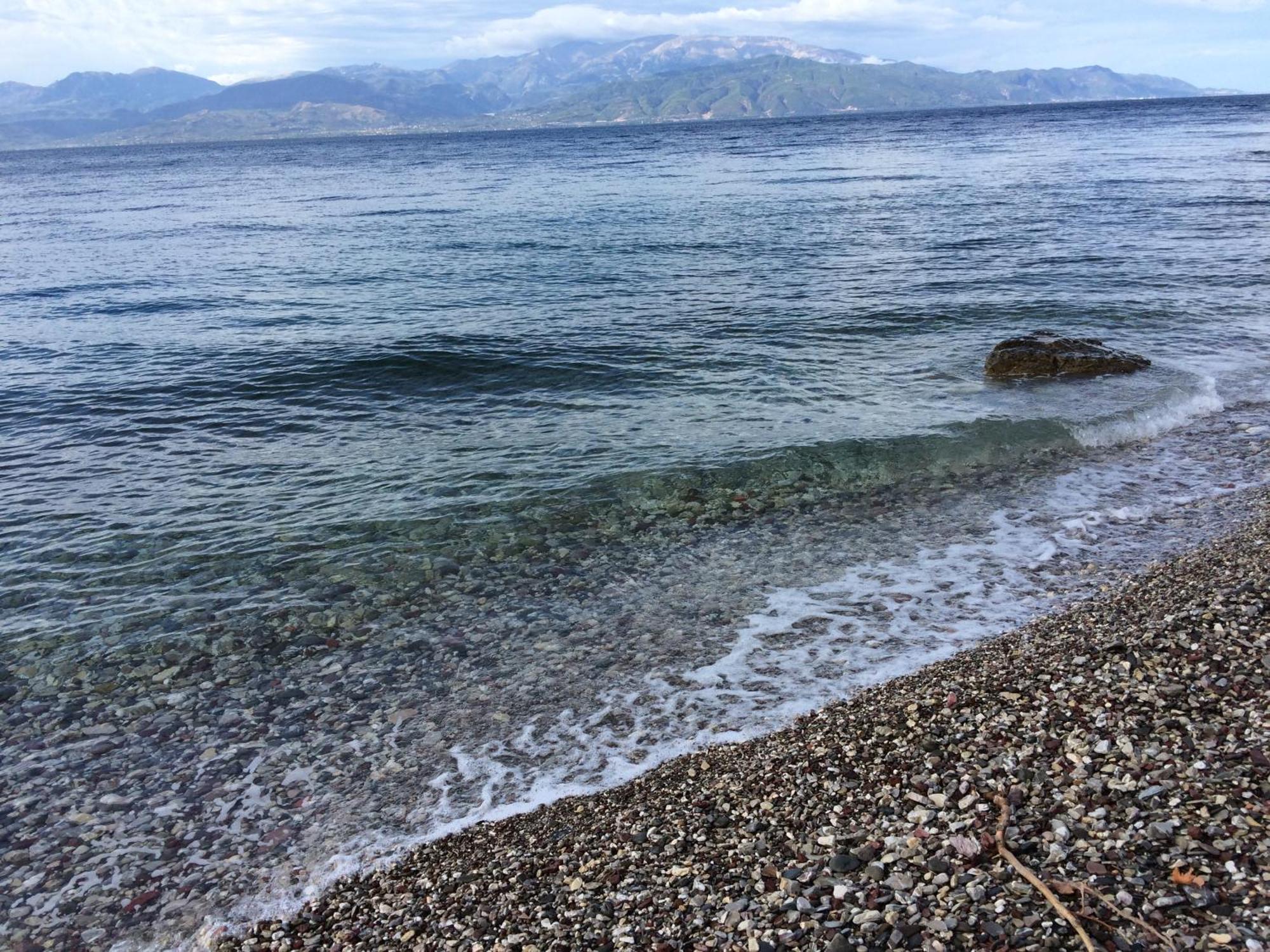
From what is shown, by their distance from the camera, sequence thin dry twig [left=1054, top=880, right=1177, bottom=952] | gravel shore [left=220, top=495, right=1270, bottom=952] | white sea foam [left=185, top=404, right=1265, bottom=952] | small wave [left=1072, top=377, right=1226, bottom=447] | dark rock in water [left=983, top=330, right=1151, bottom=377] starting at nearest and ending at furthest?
thin dry twig [left=1054, top=880, right=1177, bottom=952] < gravel shore [left=220, top=495, right=1270, bottom=952] < white sea foam [left=185, top=404, right=1265, bottom=952] < small wave [left=1072, top=377, right=1226, bottom=447] < dark rock in water [left=983, top=330, right=1151, bottom=377]

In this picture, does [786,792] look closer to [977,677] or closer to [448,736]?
[977,677]

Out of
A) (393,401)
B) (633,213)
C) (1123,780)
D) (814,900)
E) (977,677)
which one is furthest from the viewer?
(633,213)

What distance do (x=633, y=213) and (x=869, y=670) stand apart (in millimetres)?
51180

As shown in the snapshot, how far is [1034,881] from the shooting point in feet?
18.5

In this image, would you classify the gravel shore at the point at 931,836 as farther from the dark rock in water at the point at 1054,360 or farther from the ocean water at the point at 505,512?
the dark rock in water at the point at 1054,360

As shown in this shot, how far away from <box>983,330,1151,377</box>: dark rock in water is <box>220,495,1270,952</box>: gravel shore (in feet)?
44.2

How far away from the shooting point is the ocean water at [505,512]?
9.06 m

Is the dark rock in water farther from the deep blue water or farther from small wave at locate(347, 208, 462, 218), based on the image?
small wave at locate(347, 208, 462, 218)

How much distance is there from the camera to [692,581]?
13.0 metres

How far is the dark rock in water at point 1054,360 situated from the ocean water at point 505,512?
820 millimetres

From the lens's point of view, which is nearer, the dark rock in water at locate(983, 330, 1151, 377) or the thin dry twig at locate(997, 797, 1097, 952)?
the thin dry twig at locate(997, 797, 1097, 952)

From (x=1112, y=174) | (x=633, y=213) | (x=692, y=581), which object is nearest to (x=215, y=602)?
(x=692, y=581)

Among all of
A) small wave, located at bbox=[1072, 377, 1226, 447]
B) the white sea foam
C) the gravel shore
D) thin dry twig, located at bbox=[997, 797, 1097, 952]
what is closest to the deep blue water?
small wave, located at bbox=[1072, 377, 1226, 447]

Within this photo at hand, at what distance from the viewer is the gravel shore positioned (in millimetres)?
5539
